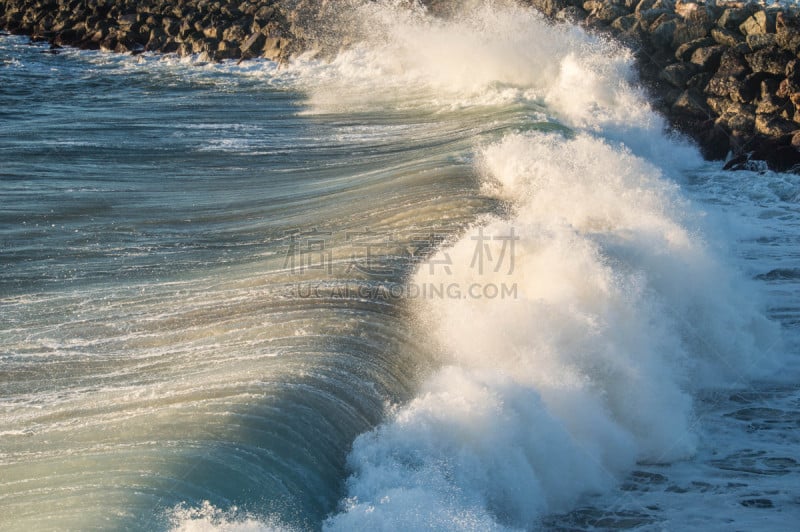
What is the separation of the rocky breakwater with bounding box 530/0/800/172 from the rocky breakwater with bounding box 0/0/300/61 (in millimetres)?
7567

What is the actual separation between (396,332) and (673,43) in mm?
10626

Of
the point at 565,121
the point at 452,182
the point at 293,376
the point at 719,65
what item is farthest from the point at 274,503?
the point at 719,65

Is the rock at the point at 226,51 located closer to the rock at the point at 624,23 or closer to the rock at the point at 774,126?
the rock at the point at 624,23

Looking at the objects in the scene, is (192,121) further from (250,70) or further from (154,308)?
(154,308)

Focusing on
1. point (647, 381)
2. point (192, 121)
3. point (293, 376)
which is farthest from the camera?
point (192, 121)

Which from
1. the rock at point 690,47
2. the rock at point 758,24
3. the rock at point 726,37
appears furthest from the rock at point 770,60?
the rock at point 690,47

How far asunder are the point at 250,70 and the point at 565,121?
830cm

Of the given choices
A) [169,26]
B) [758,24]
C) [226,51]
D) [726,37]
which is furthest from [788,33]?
[169,26]

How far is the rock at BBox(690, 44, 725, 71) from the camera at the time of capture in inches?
542

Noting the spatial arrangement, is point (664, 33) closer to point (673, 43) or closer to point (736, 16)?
point (673, 43)

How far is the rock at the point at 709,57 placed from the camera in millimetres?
13773

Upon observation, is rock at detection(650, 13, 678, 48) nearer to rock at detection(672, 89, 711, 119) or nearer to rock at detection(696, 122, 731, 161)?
rock at detection(672, 89, 711, 119)

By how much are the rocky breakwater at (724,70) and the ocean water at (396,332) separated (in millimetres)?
820

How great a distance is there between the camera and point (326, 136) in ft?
40.9
